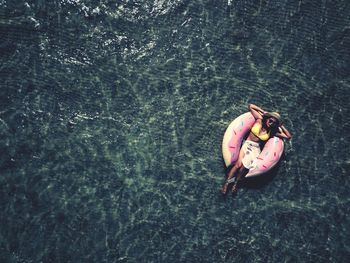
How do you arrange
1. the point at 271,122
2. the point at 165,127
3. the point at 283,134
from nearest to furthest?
the point at 271,122
the point at 283,134
the point at 165,127

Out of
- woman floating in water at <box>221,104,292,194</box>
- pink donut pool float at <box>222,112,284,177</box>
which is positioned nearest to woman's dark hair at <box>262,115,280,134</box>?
woman floating in water at <box>221,104,292,194</box>

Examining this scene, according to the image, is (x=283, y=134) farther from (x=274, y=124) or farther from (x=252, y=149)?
(x=252, y=149)

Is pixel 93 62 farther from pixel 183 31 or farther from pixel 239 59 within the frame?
pixel 239 59


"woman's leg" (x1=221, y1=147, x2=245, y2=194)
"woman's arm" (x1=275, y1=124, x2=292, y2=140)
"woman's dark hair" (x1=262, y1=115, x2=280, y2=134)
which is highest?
"woman's dark hair" (x1=262, y1=115, x2=280, y2=134)

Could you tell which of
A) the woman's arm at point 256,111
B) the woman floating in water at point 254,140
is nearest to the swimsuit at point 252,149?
the woman floating in water at point 254,140

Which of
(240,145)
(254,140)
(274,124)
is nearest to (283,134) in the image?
(274,124)

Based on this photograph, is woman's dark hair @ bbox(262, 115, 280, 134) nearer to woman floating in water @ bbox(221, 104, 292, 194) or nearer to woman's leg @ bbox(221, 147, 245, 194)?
woman floating in water @ bbox(221, 104, 292, 194)

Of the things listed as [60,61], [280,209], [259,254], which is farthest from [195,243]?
[60,61]
